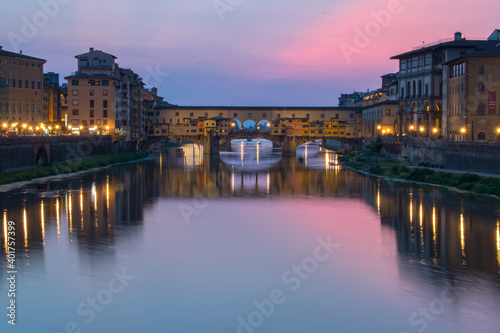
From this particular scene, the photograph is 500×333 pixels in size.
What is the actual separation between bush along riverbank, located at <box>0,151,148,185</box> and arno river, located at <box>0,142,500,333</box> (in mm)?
6347

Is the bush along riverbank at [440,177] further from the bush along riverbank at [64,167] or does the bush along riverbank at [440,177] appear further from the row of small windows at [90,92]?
the row of small windows at [90,92]

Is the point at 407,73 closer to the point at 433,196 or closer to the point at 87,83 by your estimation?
the point at 433,196

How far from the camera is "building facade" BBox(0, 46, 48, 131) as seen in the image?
74.4 meters

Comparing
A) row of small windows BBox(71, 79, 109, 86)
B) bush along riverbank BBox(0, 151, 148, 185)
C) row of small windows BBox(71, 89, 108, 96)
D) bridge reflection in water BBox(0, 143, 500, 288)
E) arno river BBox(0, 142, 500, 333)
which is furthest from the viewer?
row of small windows BBox(71, 89, 108, 96)

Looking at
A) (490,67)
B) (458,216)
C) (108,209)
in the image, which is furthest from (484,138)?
(108,209)

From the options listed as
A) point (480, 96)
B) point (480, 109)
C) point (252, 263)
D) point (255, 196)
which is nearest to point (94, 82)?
point (255, 196)

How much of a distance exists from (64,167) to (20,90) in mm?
28900

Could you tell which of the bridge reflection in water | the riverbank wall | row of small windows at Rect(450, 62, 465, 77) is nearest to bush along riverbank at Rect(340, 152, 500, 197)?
the bridge reflection in water

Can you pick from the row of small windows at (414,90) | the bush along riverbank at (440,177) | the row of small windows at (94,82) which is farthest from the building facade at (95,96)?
the row of small windows at (414,90)

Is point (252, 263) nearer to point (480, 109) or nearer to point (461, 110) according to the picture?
point (480, 109)

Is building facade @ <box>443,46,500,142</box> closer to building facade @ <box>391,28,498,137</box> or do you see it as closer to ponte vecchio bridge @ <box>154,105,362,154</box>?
building facade @ <box>391,28,498,137</box>

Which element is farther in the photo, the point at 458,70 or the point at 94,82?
the point at 94,82

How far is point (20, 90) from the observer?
80375mm

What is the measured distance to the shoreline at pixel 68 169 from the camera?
4536 centimetres
